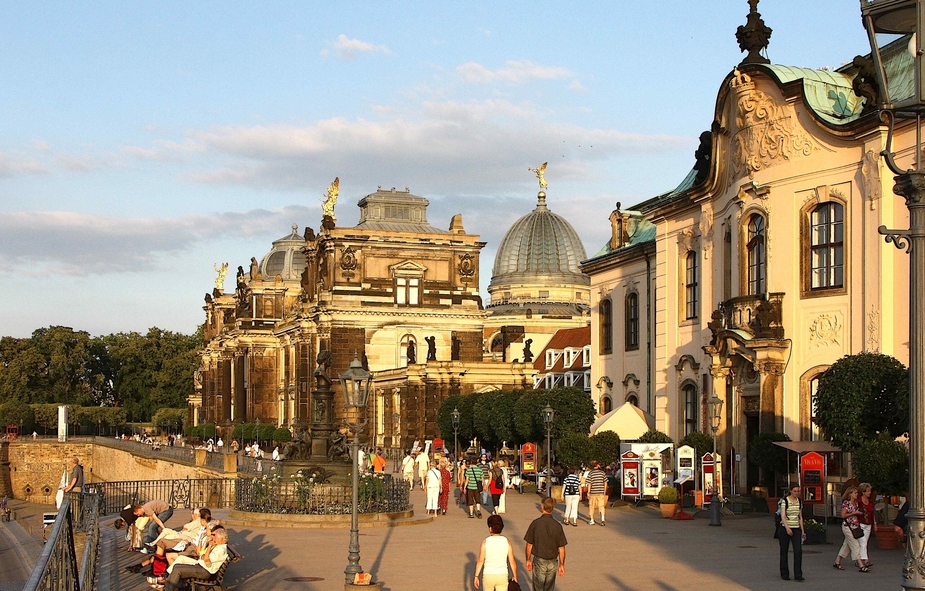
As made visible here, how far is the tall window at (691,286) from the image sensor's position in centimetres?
4281

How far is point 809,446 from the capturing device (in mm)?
31922

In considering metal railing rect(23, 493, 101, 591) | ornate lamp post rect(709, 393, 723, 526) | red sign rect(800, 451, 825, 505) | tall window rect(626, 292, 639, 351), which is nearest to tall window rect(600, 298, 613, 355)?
tall window rect(626, 292, 639, 351)

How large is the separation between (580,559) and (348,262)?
65.7m

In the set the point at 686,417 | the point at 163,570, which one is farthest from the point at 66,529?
the point at 686,417

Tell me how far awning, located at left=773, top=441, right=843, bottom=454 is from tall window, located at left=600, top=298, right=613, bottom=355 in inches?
825

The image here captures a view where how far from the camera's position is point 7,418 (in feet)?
433

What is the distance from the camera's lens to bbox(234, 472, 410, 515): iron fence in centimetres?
3119

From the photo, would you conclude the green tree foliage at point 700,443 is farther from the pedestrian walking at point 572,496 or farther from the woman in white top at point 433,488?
the woman in white top at point 433,488

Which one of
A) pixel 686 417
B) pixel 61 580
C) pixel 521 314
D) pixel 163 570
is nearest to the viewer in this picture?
pixel 61 580

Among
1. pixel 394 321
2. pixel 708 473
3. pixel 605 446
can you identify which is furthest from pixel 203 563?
pixel 394 321

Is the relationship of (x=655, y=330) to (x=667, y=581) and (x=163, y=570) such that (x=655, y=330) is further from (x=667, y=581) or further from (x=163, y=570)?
(x=163, y=570)

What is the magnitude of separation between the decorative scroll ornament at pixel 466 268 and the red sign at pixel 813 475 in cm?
6262

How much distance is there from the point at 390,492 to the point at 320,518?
9.12 ft

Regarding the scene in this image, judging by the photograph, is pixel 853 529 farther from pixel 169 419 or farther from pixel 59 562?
pixel 169 419
